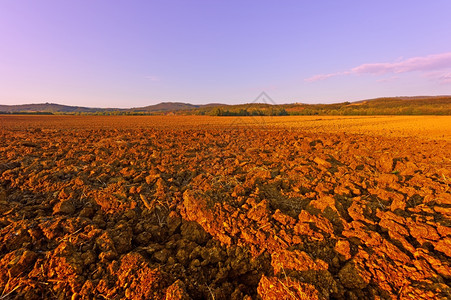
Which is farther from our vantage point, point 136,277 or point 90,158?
point 90,158

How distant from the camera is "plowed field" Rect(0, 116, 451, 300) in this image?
179 centimetres

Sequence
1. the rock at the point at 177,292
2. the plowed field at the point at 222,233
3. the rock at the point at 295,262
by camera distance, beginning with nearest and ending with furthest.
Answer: the rock at the point at 177,292, the plowed field at the point at 222,233, the rock at the point at 295,262

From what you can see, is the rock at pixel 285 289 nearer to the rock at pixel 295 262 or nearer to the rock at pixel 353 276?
the rock at pixel 295 262

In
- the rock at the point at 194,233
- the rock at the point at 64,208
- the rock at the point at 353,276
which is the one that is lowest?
the rock at the point at 353,276

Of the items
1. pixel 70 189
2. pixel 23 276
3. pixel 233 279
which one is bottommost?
pixel 233 279

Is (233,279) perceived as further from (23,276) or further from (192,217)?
(23,276)

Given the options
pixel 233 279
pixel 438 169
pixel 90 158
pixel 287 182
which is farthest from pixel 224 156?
pixel 438 169

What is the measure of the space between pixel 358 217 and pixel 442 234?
841 millimetres

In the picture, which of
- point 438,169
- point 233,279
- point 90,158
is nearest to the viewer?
point 233,279

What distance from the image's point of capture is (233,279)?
202cm

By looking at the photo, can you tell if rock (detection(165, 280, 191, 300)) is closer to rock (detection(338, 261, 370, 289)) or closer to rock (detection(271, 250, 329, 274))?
rock (detection(271, 250, 329, 274))

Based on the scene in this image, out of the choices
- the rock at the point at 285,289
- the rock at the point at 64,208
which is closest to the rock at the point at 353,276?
the rock at the point at 285,289

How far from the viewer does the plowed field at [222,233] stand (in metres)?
1.79

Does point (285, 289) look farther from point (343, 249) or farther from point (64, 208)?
point (64, 208)
